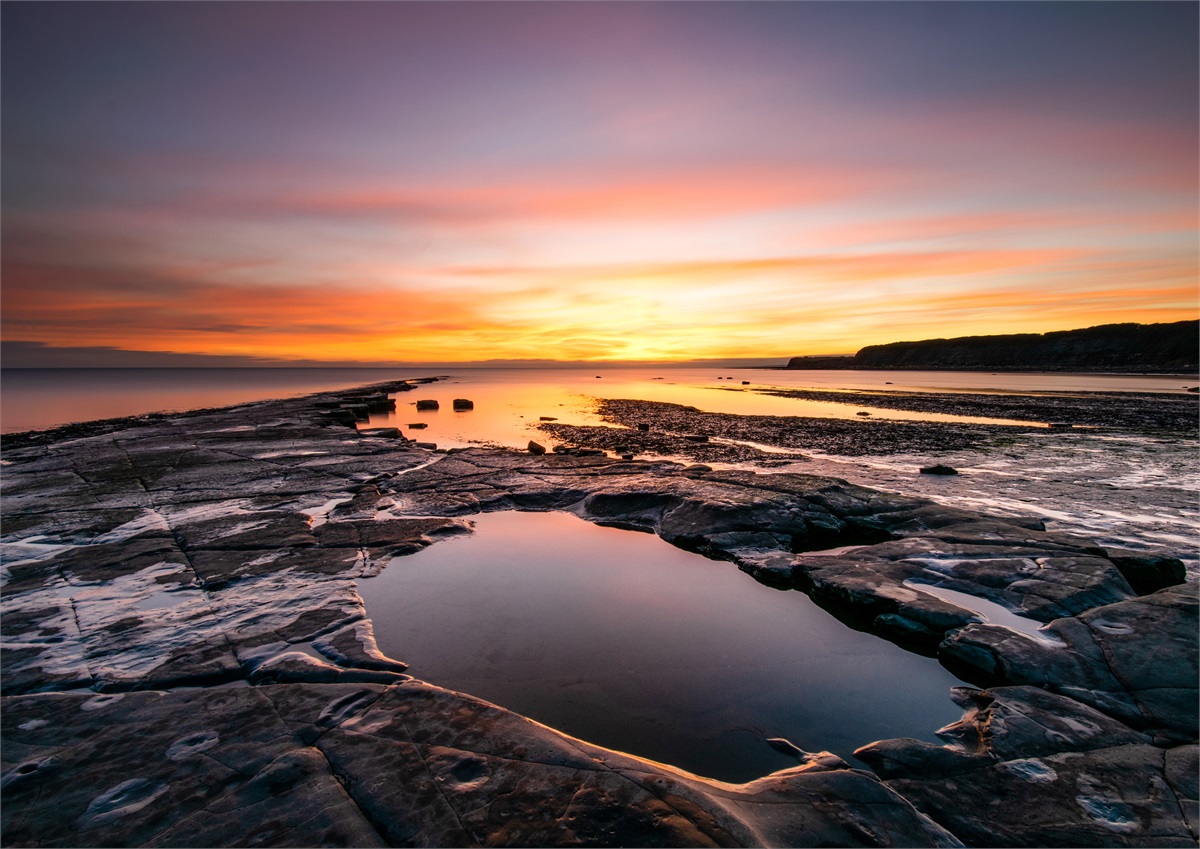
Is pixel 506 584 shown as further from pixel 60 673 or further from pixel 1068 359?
pixel 1068 359

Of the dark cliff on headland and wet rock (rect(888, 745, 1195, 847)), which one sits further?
the dark cliff on headland

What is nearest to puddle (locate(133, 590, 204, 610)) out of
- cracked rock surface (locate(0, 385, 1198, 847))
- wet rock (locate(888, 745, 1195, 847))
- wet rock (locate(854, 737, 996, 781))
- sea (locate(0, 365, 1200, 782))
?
cracked rock surface (locate(0, 385, 1198, 847))

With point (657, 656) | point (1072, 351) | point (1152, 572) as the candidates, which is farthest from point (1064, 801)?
point (1072, 351)

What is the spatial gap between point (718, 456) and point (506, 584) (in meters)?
13.1

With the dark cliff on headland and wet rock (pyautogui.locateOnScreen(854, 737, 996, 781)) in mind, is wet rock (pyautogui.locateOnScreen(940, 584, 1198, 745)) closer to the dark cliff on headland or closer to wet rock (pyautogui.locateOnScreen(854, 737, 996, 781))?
wet rock (pyautogui.locateOnScreen(854, 737, 996, 781))

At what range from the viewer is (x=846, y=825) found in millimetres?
3539

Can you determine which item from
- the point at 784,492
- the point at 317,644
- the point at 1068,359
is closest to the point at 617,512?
the point at 784,492

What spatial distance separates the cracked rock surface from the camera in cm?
351

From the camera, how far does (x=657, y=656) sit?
6469mm

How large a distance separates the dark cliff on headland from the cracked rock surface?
11217cm

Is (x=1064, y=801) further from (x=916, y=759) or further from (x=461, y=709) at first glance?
(x=461, y=709)

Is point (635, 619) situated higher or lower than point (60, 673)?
lower

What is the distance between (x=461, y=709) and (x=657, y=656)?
2.73 meters

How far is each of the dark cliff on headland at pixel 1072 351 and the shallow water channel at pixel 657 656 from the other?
114 m
